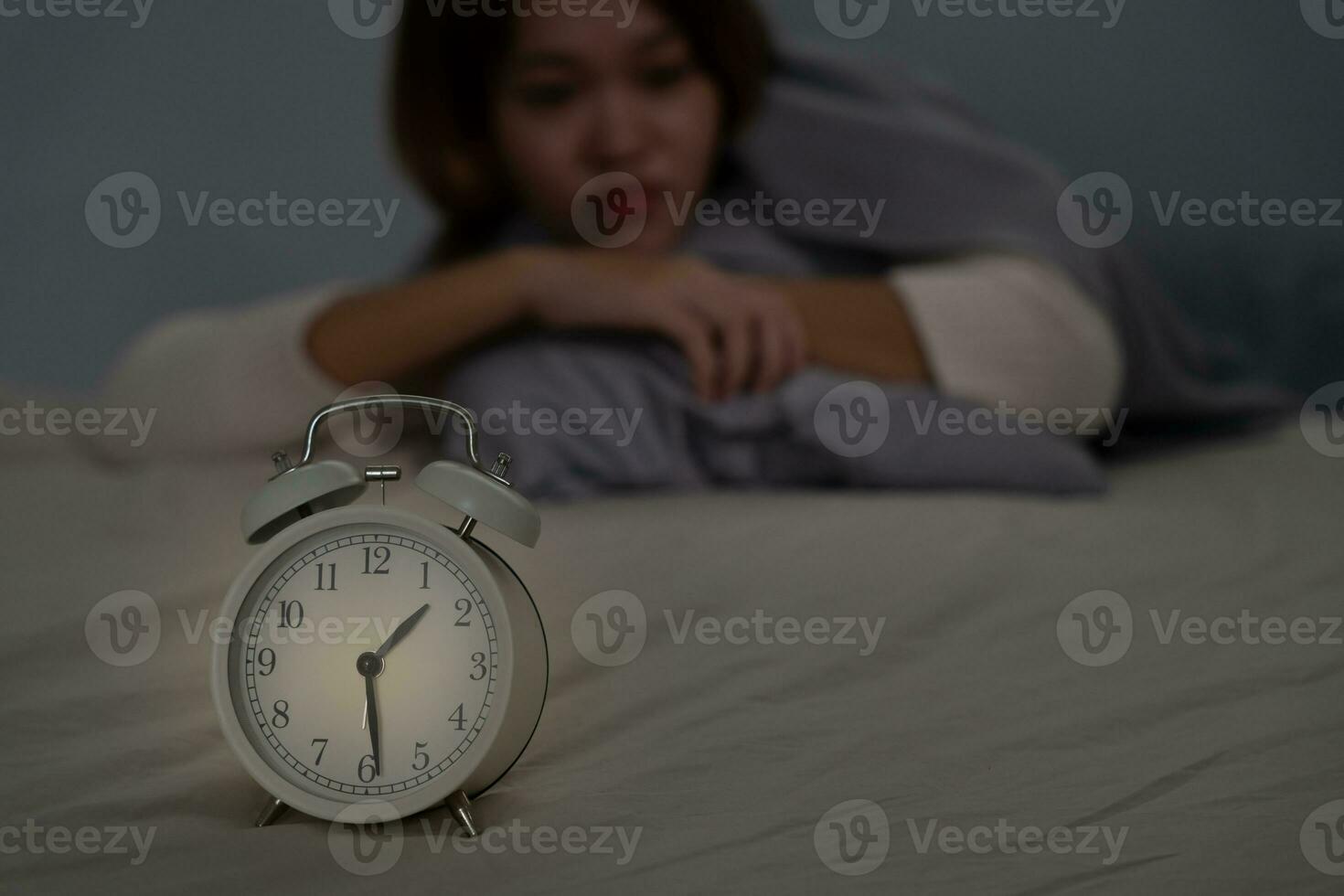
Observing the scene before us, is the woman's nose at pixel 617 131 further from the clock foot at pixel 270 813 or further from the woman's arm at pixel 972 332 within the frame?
the clock foot at pixel 270 813

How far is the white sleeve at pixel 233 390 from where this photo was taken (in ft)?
5.19

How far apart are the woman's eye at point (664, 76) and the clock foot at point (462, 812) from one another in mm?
1309

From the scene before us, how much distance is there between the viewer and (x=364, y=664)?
62 centimetres

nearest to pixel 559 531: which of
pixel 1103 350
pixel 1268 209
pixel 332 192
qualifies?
pixel 1103 350

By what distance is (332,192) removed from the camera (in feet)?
7.02

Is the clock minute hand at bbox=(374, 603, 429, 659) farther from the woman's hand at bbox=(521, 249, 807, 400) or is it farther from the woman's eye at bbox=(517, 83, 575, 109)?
the woman's eye at bbox=(517, 83, 575, 109)

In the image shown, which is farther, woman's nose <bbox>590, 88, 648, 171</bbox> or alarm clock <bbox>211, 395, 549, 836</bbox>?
woman's nose <bbox>590, 88, 648, 171</bbox>

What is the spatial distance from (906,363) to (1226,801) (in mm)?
970

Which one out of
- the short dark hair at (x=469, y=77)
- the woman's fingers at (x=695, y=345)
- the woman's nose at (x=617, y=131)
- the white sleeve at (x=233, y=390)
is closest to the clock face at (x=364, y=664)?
the woman's fingers at (x=695, y=345)

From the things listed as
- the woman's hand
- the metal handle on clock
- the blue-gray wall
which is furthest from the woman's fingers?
the metal handle on clock

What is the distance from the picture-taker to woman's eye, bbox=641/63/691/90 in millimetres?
1744

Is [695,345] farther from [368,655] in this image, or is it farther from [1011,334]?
[368,655]

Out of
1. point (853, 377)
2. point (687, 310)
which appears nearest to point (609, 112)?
point (687, 310)

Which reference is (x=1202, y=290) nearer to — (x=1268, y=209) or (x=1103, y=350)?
(x=1268, y=209)
